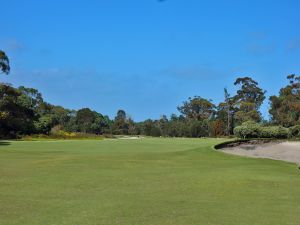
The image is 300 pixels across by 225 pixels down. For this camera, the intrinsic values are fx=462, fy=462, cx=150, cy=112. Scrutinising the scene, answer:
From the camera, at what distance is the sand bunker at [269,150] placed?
27281 mm

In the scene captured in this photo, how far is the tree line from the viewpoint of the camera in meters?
64.8

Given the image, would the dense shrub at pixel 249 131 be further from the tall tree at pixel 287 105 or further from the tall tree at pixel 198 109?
the tall tree at pixel 198 109

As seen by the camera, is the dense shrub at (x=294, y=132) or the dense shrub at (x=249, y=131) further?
the dense shrub at (x=294, y=132)

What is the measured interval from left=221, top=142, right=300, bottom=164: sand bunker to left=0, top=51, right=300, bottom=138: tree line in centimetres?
319

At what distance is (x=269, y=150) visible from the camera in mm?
29734

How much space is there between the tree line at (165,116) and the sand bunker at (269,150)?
126 inches

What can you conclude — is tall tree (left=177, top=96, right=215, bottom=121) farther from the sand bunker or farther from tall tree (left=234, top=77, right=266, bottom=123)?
the sand bunker

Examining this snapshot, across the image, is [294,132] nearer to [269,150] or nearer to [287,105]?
[269,150]

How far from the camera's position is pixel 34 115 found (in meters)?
73.5

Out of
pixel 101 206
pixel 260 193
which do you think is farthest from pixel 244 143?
pixel 101 206

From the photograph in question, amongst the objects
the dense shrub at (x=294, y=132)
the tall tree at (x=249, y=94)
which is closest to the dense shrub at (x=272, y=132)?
the dense shrub at (x=294, y=132)

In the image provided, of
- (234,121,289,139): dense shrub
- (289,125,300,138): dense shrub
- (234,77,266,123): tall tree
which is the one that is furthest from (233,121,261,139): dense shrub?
(234,77,266,123): tall tree

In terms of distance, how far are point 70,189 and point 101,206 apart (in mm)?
2638

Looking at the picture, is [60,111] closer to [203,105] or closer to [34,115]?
[203,105]
